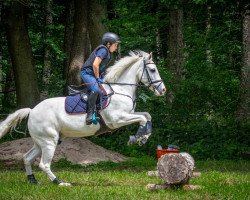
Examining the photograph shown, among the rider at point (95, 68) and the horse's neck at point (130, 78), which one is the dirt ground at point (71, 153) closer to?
the horse's neck at point (130, 78)

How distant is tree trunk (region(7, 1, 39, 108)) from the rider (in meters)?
9.89

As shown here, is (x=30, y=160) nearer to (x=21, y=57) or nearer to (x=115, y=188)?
(x=115, y=188)

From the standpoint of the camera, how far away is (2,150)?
59.8 ft

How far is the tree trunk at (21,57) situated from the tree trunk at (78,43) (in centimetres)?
154

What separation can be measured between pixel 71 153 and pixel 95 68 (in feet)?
21.7

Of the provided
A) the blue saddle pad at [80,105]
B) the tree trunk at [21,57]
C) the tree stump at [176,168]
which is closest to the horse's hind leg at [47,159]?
the blue saddle pad at [80,105]

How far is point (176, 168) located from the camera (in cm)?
1028

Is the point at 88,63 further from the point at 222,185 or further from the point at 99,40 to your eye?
the point at 99,40

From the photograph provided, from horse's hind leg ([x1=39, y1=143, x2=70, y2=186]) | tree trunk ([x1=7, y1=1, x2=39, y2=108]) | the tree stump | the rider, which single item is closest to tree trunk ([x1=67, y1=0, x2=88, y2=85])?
tree trunk ([x1=7, y1=1, x2=39, y2=108])

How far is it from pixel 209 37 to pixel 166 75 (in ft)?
7.34

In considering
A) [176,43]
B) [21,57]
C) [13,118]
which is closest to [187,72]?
[176,43]

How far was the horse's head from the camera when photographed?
470 inches

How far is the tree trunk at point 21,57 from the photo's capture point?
21172mm

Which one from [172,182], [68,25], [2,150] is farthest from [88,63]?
[68,25]
